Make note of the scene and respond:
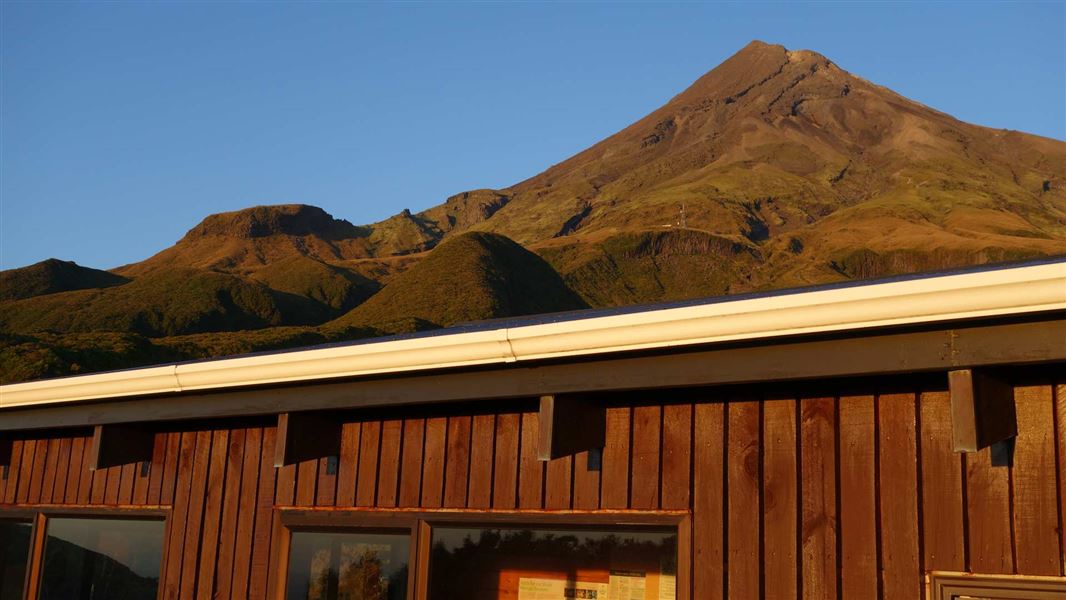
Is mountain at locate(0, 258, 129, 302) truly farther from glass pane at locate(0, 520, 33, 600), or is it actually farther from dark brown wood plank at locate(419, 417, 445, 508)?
dark brown wood plank at locate(419, 417, 445, 508)

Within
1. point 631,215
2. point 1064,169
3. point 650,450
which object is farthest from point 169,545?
point 1064,169

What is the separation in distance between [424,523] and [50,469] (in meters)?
3.43

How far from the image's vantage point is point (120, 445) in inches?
268

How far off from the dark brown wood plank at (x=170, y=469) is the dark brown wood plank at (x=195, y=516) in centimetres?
19

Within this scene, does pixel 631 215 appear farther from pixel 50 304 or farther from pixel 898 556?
pixel 898 556

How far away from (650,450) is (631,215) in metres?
151

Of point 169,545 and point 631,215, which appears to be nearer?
point 169,545

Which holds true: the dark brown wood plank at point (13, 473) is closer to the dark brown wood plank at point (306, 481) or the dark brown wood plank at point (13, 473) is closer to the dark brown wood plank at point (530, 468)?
the dark brown wood plank at point (306, 481)

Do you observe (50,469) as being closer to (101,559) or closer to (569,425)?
(101,559)

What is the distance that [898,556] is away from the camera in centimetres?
400

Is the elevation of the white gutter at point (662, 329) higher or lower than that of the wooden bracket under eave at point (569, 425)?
higher

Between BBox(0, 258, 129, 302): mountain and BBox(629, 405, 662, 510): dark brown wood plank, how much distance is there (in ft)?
334

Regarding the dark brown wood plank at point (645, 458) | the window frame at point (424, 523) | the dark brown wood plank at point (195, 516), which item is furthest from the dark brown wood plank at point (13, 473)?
the dark brown wood plank at point (645, 458)

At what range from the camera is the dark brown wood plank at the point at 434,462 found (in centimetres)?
541
